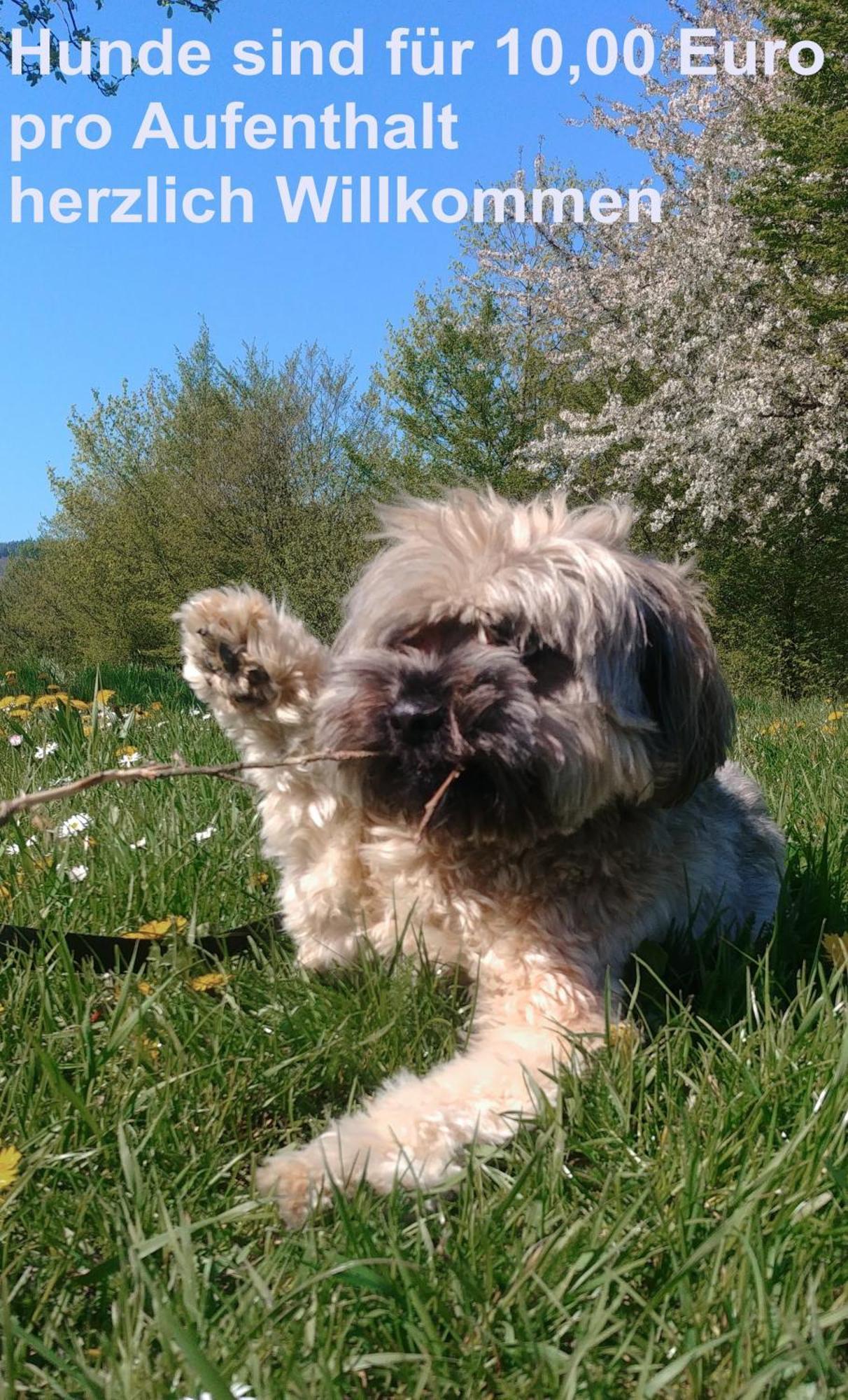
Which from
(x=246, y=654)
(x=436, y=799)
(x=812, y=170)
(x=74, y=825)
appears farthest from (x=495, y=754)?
(x=812, y=170)

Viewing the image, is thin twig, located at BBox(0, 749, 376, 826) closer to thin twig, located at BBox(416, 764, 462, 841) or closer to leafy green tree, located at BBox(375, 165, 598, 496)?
thin twig, located at BBox(416, 764, 462, 841)

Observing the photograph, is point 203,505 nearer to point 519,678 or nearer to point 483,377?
point 483,377

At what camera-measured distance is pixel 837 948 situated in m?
3.09

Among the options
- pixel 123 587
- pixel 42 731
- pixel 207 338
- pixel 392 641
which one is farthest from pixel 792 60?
pixel 123 587

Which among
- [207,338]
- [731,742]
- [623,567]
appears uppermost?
[207,338]

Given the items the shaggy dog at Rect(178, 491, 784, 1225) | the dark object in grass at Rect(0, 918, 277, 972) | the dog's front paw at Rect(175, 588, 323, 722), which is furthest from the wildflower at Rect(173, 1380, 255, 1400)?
the dog's front paw at Rect(175, 588, 323, 722)

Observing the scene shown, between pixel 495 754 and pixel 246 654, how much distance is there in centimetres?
78

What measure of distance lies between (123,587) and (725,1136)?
44353 mm

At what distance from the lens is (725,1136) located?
222 cm

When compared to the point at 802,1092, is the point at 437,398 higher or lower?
higher

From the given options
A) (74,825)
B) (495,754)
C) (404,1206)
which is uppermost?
(495,754)

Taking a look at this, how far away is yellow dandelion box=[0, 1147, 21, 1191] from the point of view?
1.97 metres

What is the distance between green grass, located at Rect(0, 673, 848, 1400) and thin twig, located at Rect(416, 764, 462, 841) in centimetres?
39

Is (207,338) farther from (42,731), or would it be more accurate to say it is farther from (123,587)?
(42,731)
